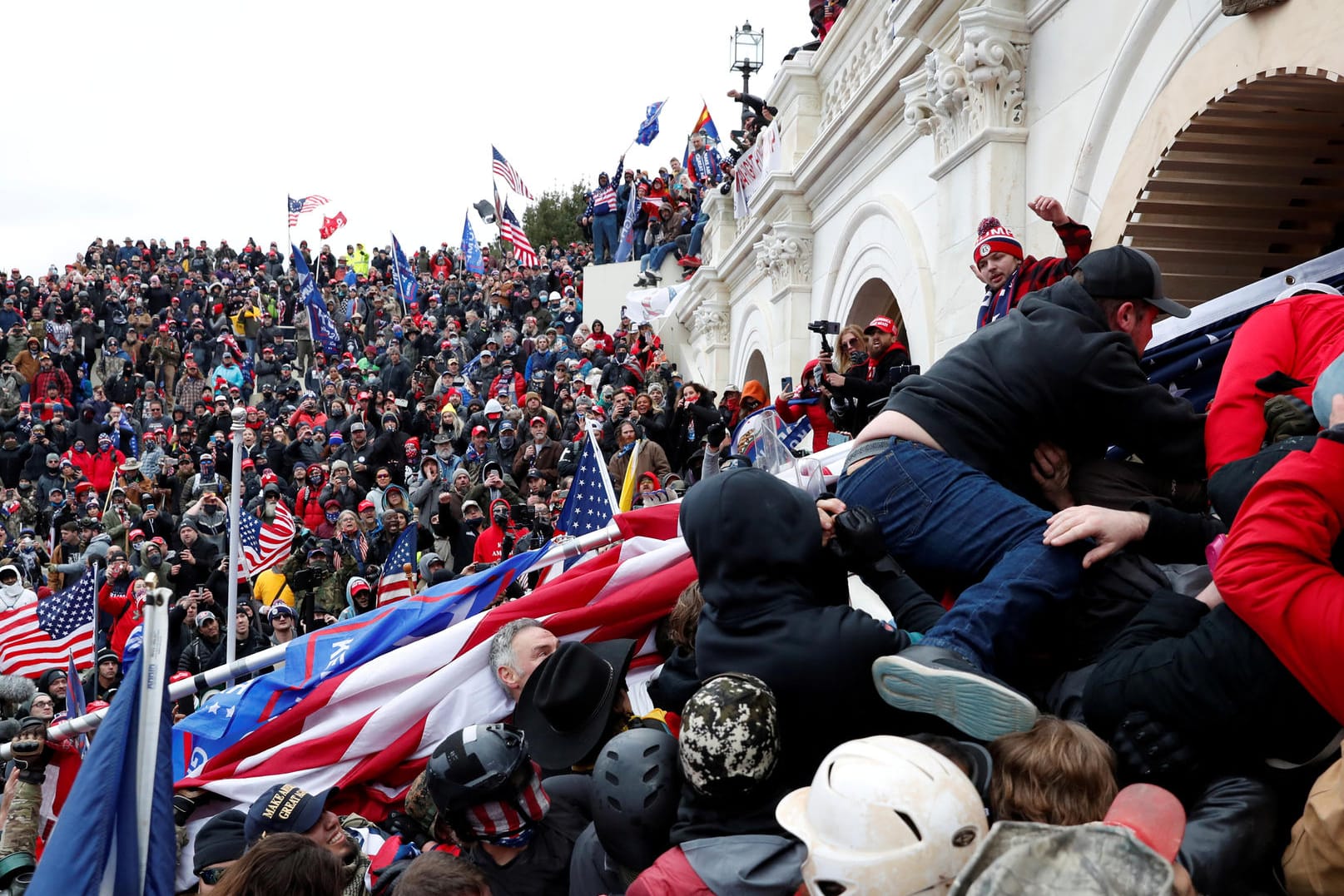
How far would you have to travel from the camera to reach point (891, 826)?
2.16m

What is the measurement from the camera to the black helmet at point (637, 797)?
2.90m

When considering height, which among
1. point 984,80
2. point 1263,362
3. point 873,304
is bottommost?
point 1263,362

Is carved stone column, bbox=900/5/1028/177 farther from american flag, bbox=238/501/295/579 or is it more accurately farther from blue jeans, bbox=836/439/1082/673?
american flag, bbox=238/501/295/579

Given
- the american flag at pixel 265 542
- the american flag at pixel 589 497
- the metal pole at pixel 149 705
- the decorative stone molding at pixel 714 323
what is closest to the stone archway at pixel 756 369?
the decorative stone molding at pixel 714 323

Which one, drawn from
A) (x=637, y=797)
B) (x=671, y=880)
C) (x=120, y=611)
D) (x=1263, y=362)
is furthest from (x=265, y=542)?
(x=1263, y=362)

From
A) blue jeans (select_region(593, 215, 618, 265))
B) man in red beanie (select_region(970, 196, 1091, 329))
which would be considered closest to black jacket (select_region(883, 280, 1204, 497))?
man in red beanie (select_region(970, 196, 1091, 329))

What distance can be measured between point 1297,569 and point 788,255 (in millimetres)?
11902

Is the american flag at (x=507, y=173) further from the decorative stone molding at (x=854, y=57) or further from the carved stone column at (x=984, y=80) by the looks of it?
the carved stone column at (x=984, y=80)

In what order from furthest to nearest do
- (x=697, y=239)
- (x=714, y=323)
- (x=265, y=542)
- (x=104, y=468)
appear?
(x=697, y=239)
(x=104, y=468)
(x=714, y=323)
(x=265, y=542)

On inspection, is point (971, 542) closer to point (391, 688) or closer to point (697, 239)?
point (391, 688)

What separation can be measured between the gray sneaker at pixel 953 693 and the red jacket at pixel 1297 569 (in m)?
0.50

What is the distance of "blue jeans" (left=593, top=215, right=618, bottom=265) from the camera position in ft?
96.8

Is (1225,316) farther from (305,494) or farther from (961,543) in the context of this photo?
(305,494)

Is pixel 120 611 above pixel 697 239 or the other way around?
the other way around
